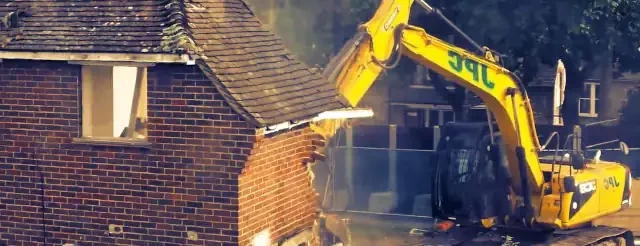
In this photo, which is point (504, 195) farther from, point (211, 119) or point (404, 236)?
point (211, 119)

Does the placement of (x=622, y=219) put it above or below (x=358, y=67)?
below

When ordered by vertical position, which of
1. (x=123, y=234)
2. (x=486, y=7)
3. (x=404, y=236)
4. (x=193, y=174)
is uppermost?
(x=486, y=7)

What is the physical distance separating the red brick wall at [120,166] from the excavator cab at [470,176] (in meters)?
5.96

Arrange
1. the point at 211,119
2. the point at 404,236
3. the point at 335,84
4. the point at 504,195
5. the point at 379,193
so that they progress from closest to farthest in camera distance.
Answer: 1. the point at 211,119
2. the point at 335,84
3. the point at 504,195
4. the point at 404,236
5. the point at 379,193

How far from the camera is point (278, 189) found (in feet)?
41.8

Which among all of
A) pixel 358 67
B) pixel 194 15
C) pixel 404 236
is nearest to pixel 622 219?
pixel 404 236

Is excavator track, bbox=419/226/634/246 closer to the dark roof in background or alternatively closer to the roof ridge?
the dark roof in background

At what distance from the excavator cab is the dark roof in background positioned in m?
3.89

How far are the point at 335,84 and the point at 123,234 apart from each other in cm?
431

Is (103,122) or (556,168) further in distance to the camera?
(556,168)

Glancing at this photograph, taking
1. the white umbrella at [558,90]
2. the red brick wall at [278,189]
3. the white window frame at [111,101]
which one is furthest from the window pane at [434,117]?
the white window frame at [111,101]

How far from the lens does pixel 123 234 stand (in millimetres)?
12141

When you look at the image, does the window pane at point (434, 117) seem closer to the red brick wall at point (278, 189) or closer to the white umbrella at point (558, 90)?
the white umbrella at point (558, 90)

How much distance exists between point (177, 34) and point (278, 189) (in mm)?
2350
